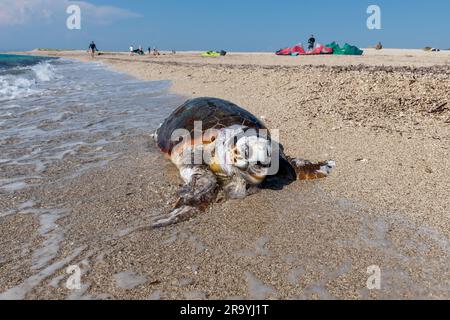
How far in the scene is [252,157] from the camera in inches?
156

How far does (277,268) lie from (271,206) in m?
1.18

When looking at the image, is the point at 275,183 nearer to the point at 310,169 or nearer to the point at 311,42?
the point at 310,169

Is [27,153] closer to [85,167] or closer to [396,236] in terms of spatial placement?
[85,167]

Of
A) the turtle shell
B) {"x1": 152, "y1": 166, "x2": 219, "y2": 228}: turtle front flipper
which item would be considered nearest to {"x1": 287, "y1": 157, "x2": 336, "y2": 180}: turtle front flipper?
the turtle shell

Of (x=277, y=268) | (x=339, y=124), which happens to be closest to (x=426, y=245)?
(x=277, y=268)

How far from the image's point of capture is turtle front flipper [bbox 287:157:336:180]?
4723mm

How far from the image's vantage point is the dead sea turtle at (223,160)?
397 centimetres

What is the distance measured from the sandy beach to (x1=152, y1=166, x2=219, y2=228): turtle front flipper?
0.12m

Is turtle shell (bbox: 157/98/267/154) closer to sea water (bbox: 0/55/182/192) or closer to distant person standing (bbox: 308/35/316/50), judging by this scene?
sea water (bbox: 0/55/182/192)

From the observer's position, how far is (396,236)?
3291 mm

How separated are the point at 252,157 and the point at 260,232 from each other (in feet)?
2.90

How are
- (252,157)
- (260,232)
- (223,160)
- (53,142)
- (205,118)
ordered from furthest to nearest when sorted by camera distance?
(53,142)
(205,118)
(223,160)
(252,157)
(260,232)

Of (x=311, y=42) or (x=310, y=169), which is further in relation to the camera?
(x=311, y=42)

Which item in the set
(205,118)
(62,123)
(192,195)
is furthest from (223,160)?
(62,123)
